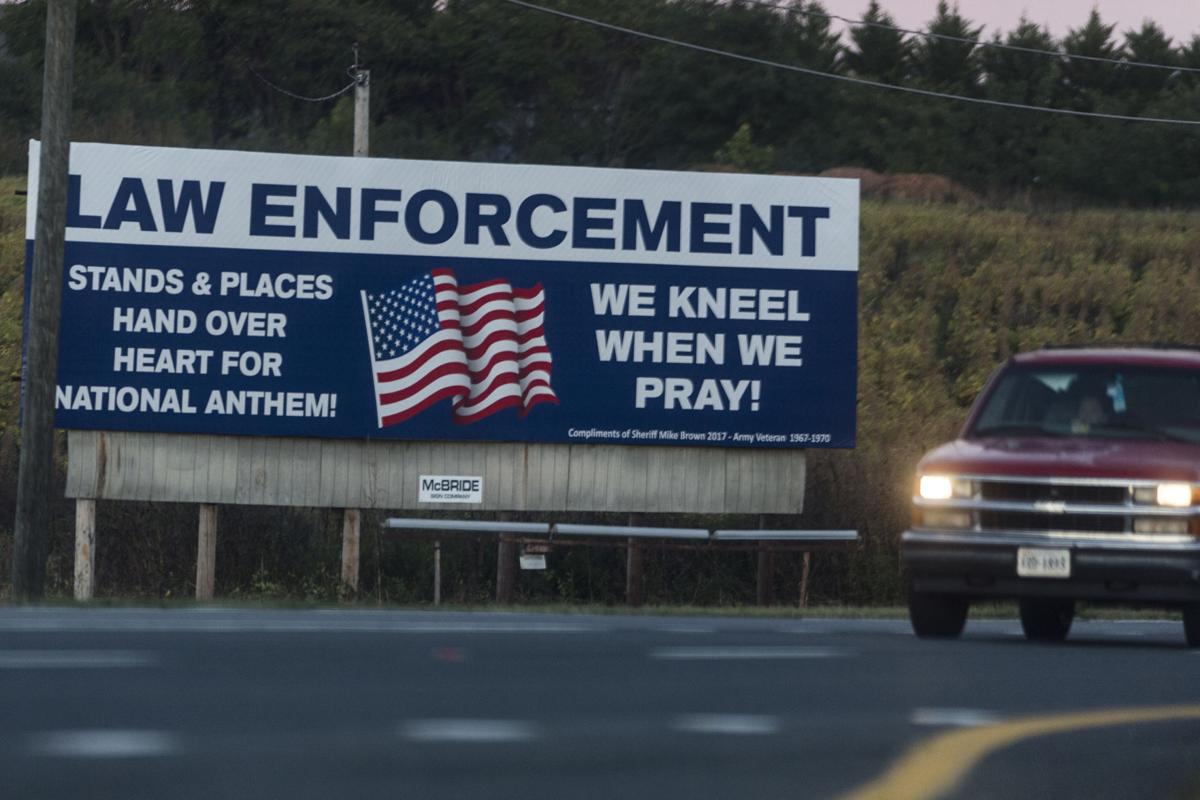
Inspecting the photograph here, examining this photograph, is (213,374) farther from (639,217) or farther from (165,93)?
(165,93)

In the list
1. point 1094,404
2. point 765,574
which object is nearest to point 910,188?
point 765,574

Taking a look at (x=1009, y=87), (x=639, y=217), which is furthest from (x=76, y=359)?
(x=1009, y=87)

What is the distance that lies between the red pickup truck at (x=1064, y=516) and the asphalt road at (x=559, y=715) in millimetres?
561

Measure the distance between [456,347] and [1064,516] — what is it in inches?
571

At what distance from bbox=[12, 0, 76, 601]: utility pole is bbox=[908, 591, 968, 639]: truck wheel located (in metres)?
11.3

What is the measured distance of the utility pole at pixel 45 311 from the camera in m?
24.0

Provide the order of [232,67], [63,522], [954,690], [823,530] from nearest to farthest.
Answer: [954,690] < [823,530] < [63,522] < [232,67]

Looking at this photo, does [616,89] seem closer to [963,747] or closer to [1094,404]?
[1094,404]

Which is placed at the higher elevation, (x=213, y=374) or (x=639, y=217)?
(x=639, y=217)

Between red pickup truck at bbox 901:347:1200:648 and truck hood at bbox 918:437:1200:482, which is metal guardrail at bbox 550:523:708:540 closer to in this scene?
red pickup truck at bbox 901:347:1200:648

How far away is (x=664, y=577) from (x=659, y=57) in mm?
44600

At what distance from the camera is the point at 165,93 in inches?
2707

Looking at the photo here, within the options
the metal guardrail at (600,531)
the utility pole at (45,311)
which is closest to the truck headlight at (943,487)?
the utility pole at (45,311)

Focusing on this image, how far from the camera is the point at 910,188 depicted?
57906 mm
